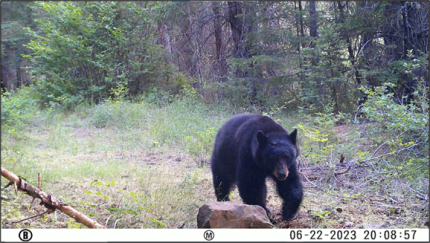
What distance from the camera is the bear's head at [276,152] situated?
3.46m

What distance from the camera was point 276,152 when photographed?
3.46 metres

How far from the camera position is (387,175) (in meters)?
4.05

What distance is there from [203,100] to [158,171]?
3.20 ft

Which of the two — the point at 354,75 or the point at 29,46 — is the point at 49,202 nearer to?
the point at 29,46

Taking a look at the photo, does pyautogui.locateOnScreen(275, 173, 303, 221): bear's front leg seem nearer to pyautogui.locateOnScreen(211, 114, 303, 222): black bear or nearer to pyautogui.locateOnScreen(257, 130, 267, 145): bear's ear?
pyautogui.locateOnScreen(211, 114, 303, 222): black bear

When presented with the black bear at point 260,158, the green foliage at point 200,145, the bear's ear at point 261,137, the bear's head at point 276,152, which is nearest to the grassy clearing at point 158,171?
the green foliage at point 200,145

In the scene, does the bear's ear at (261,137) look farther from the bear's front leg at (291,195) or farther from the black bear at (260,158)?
the bear's front leg at (291,195)

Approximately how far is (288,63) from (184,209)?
2.07 m

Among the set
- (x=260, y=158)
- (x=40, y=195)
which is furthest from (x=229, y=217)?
(x=40, y=195)

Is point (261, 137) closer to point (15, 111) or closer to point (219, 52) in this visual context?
point (219, 52)

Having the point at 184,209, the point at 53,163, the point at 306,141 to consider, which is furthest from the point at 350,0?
the point at 53,163

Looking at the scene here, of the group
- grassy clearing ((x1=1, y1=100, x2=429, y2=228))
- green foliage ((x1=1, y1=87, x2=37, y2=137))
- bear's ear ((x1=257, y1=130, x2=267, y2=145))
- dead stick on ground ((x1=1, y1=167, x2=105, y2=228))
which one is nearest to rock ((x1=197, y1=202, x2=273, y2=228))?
grassy clearing ((x1=1, y1=100, x2=429, y2=228))

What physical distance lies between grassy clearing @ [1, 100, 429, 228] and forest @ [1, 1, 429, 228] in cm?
2

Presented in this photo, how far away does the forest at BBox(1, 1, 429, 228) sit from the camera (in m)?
3.45
